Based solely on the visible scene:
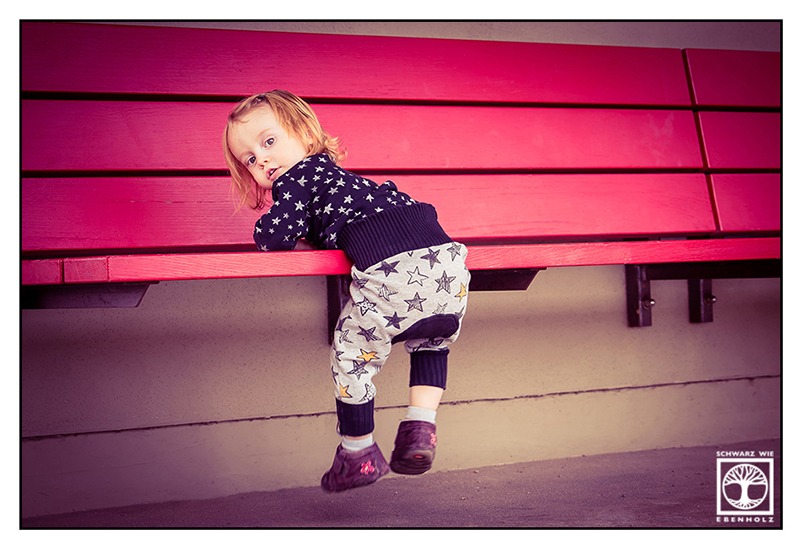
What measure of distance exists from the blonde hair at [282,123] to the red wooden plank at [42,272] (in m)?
0.50

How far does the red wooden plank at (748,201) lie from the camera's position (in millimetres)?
2615

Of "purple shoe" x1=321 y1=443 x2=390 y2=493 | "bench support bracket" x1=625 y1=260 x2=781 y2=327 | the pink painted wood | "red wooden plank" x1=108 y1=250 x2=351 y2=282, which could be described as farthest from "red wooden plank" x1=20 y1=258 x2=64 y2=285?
"bench support bracket" x1=625 y1=260 x2=781 y2=327

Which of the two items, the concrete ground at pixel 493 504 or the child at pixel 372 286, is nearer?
the child at pixel 372 286

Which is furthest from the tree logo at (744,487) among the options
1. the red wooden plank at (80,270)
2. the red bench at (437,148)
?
the red wooden plank at (80,270)

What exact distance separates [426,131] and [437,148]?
0.21 ft

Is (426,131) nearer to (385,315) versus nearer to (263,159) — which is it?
(263,159)

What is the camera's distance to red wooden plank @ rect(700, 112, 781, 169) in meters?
2.67

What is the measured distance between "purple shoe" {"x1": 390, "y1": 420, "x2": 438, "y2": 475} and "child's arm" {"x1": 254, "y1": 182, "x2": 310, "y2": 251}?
1.70 feet

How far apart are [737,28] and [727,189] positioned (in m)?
0.76

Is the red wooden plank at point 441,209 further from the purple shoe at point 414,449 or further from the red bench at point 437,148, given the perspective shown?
the purple shoe at point 414,449

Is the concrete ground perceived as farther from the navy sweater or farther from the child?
the navy sweater

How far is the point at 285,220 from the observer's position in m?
1.86

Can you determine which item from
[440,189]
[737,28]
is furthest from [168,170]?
[737,28]

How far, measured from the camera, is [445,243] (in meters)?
1.82
